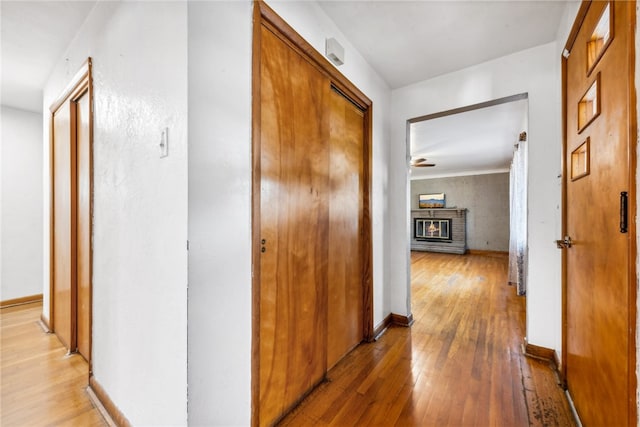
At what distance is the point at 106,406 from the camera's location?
1502 millimetres

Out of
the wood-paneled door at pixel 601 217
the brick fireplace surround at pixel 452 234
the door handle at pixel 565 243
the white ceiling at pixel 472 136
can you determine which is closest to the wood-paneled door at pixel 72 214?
the wood-paneled door at pixel 601 217

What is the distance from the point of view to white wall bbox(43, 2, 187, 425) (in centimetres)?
100

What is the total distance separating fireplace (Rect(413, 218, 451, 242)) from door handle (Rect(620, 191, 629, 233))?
760 centimetres

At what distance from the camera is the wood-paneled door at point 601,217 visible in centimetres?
88

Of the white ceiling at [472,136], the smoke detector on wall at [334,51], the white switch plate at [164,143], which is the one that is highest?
the white ceiling at [472,136]

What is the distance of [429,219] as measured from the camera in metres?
8.35

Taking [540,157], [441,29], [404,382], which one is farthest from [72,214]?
[540,157]

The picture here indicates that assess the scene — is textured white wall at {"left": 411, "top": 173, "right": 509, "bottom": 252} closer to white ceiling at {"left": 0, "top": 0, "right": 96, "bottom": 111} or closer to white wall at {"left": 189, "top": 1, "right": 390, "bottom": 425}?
white wall at {"left": 189, "top": 1, "right": 390, "bottom": 425}

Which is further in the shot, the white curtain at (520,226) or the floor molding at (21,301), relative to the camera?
the white curtain at (520,226)

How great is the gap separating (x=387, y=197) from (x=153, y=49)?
7.27ft

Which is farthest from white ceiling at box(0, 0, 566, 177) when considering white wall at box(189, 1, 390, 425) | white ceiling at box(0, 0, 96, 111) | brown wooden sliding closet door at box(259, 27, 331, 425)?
white wall at box(189, 1, 390, 425)

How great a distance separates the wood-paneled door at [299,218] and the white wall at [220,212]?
6 centimetres

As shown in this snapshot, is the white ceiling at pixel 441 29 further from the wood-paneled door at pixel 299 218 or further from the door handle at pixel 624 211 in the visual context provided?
the door handle at pixel 624 211

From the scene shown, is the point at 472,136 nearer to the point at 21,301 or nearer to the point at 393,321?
the point at 393,321
